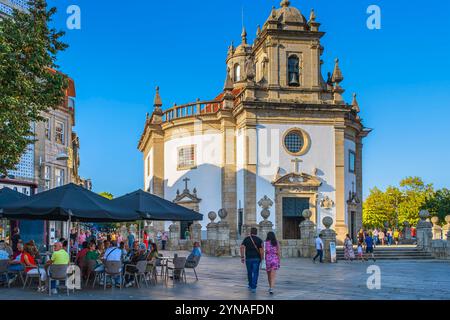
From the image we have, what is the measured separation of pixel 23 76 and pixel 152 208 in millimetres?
5018

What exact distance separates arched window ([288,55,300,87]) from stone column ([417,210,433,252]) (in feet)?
39.1

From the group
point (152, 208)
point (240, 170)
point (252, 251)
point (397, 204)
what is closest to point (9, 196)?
point (152, 208)

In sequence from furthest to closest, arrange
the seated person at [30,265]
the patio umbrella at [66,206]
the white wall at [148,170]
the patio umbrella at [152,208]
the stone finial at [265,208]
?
1. the white wall at [148,170]
2. the stone finial at [265,208]
3. the patio umbrella at [152,208]
4. the seated person at [30,265]
5. the patio umbrella at [66,206]

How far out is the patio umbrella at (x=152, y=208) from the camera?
16.7m

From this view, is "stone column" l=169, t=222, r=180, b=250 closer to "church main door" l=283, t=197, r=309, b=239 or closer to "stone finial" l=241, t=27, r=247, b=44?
"church main door" l=283, t=197, r=309, b=239

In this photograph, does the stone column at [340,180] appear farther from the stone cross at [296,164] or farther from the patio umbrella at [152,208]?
the patio umbrella at [152,208]

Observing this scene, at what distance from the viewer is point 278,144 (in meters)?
37.1

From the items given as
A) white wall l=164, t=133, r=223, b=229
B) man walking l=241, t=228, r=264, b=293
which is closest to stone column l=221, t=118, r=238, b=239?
Answer: white wall l=164, t=133, r=223, b=229

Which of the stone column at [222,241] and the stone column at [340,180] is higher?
the stone column at [340,180]

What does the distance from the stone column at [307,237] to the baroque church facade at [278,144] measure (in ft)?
16.7

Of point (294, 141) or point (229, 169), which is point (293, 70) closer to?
point (294, 141)

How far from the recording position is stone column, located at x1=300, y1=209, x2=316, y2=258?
2925 cm

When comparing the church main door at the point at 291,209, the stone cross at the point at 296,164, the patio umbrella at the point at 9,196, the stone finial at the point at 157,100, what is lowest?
the church main door at the point at 291,209

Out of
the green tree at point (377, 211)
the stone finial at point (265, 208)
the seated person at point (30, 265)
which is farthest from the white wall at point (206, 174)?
the green tree at point (377, 211)
